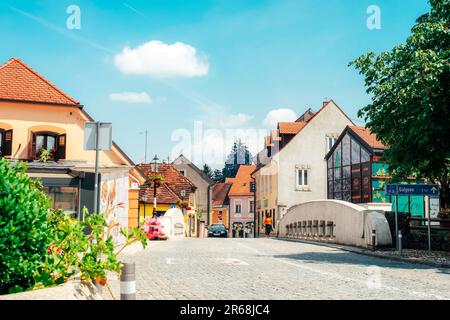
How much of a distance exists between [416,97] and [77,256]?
1267cm

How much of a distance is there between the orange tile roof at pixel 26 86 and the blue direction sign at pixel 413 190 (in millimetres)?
17299

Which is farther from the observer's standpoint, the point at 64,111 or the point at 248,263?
the point at 64,111

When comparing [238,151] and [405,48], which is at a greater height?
[238,151]

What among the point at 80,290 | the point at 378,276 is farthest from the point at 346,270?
the point at 80,290

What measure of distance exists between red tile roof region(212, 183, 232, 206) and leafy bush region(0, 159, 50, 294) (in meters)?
88.3

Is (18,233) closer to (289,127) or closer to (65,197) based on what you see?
(65,197)

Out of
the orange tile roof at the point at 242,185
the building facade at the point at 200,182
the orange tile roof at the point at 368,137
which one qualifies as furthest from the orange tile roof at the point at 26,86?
the orange tile roof at the point at 242,185

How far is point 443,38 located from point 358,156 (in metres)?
25.4

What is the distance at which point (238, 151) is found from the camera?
140m

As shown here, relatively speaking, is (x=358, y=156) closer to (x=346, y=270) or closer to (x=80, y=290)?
(x=346, y=270)

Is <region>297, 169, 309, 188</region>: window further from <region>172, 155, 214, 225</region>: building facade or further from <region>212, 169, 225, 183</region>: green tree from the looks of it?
<region>212, 169, 225, 183</region>: green tree

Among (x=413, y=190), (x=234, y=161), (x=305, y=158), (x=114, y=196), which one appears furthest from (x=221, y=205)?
(x=413, y=190)

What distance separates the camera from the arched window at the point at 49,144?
28938 millimetres
